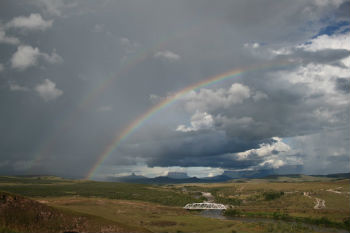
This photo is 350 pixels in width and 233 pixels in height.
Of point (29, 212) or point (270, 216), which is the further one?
point (270, 216)

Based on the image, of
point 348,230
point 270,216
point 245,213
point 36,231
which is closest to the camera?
point 36,231

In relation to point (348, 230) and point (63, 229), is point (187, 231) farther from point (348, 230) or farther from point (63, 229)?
point (348, 230)

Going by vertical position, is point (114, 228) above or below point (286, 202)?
above

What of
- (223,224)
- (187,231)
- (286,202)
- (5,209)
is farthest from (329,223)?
(5,209)

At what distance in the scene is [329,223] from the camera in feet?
379

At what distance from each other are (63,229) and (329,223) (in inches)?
4223

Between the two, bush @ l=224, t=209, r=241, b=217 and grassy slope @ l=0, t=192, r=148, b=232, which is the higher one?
grassy slope @ l=0, t=192, r=148, b=232

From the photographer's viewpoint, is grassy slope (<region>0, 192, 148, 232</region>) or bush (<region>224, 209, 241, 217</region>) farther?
bush (<region>224, 209, 241, 217</region>)

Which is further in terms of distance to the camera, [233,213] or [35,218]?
[233,213]

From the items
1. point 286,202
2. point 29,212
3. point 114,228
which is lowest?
point 286,202

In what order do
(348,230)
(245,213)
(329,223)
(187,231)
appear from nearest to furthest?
(187,231), (348,230), (329,223), (245,213)

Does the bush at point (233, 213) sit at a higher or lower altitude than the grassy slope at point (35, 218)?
lower

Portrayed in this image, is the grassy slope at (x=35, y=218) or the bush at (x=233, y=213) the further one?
the bush at (x=233, y=213)

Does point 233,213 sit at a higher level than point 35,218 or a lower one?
lower
